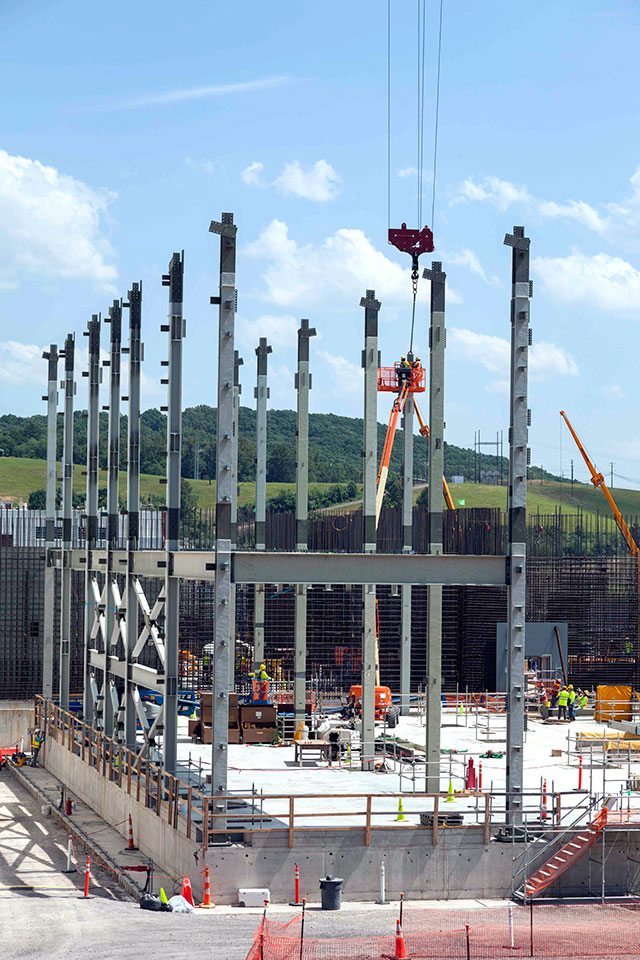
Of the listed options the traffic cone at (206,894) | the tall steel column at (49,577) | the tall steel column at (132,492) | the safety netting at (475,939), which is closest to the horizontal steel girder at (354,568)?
the traffic cone at (206,894)

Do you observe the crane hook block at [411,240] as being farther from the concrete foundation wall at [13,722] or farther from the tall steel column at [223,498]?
the concrete foundation wall at [13,722]

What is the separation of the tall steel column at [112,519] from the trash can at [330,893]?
43.2 ft

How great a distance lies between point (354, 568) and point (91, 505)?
1561 centimetres

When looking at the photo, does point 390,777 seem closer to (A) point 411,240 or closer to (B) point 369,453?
(B) point 369,453

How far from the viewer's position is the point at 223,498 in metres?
25.8

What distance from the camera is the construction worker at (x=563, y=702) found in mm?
46438

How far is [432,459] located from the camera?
31.1 metres

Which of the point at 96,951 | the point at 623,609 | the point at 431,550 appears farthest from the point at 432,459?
the point at 623,609

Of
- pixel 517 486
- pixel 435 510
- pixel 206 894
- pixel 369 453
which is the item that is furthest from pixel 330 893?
pixel 369 453

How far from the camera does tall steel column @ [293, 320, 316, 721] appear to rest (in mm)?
38331

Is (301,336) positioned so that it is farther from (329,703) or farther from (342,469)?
(342,469)

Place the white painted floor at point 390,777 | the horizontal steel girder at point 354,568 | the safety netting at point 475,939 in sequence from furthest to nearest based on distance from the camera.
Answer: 1. the white painted floor at point 390,777
2. the horizontal steel girder at point 354,568
3. the safety netting at point 475,939

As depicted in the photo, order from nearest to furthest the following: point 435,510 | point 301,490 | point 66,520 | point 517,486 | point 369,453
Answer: point 517,486 → point 435,510 → point 369,453 → point 301,490 → point 66,520

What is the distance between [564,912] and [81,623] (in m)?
29.8
